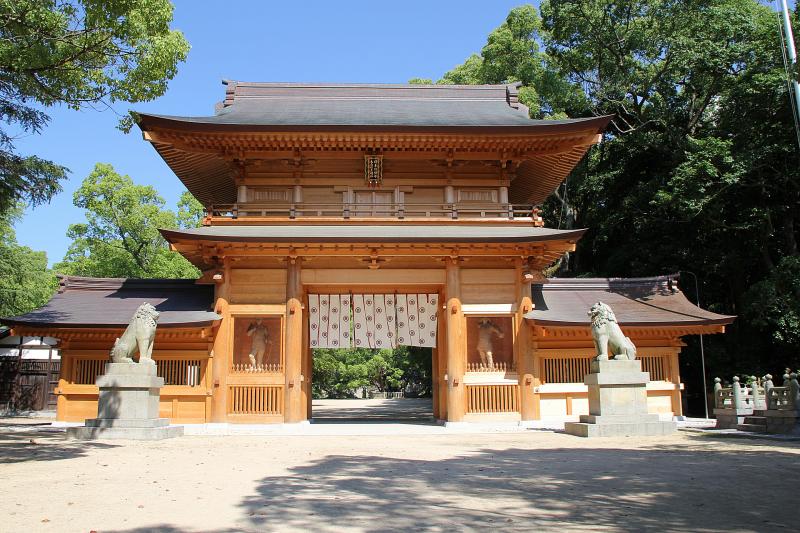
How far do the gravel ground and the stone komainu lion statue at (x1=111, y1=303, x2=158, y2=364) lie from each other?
84.6 inches

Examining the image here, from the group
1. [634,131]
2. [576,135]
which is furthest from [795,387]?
[634,131]

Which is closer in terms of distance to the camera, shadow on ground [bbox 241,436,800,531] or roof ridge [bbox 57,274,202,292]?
shadow on ground [bbox 241,436,800,531]

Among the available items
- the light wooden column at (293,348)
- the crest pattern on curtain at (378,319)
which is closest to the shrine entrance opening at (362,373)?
the crest pattern on curtain at (378,319)

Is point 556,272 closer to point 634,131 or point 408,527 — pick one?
A: point 634,131

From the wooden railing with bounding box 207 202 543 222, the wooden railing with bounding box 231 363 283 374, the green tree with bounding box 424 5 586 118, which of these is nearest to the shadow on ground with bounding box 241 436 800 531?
the wooden railing with bounding box 231 363 283 374

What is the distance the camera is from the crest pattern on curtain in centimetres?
1884

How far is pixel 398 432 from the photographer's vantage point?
15.3 meters

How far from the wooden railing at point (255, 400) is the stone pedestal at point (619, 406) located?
7522mm

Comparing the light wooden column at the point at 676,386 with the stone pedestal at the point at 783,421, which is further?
the light wooden column at the point at 676,386

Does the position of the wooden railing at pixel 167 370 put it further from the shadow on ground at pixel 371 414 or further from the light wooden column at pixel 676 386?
the light wooden column at pixel 676 386

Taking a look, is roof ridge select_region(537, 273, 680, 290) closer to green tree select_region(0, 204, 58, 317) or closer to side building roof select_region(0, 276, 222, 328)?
side building roof select_region(0, 276, 222, 328)

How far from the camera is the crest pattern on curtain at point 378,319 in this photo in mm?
18844

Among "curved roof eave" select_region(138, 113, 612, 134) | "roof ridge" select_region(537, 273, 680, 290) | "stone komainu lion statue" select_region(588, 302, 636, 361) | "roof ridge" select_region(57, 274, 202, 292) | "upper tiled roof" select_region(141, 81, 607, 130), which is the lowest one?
"stone komainu lion statue" select_region(588, 302, 636, 361)

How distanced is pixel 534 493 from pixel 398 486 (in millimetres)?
1570
